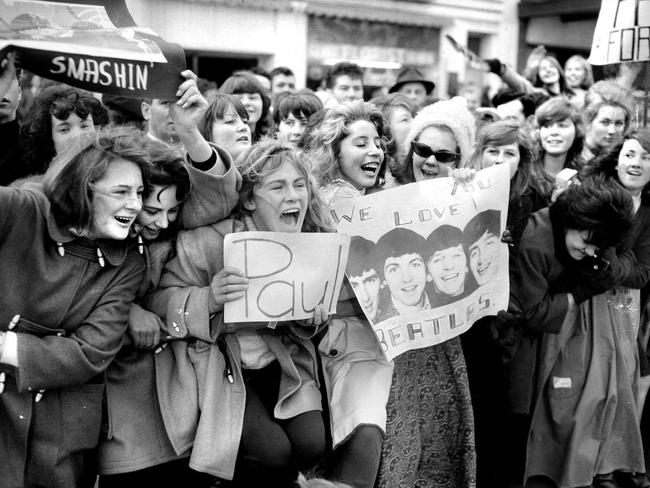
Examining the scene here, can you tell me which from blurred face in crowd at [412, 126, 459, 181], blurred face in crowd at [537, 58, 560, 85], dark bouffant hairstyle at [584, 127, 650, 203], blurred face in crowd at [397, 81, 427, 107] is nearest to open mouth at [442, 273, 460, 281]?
blurred face in crowd at [412, 126, 459, 181]

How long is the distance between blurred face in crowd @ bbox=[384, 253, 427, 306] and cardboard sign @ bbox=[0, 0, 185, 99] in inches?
47.0

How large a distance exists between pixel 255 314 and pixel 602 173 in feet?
7.70

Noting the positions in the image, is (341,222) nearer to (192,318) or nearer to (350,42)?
(192,318)

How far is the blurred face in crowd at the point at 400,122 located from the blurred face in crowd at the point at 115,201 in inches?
88.0

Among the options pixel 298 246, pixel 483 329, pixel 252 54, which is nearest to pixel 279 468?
pixel 298 246

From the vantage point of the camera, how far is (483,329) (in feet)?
12.0

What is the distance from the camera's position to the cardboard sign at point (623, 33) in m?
4.29

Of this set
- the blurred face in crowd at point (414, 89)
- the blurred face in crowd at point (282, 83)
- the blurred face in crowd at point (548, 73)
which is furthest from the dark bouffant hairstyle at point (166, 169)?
the blurred face in crowd at point (548, 73)

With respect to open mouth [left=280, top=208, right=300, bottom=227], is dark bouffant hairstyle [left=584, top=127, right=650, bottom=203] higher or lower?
higher

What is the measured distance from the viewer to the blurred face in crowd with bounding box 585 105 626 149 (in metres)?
5.06

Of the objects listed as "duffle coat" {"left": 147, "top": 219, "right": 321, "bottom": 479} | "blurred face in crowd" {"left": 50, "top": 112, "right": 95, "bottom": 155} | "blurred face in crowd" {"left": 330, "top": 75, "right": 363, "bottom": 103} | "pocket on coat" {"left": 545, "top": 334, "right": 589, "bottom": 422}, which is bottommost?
"pocket on coat" {"left": 545, "top": 334, "right": 589, "bottom": 422}

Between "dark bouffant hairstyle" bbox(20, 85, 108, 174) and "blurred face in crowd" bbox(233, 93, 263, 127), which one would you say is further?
"blurred face in crowd" bbox(233, 93, 263, 127)

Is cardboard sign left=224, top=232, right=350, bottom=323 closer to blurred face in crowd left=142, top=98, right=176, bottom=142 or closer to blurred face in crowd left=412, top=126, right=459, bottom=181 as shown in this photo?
blurred face in crowd left=412, top=126, right=459, bottom=181

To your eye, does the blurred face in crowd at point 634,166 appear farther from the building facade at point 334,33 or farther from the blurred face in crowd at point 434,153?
the building facade at point 334,33
